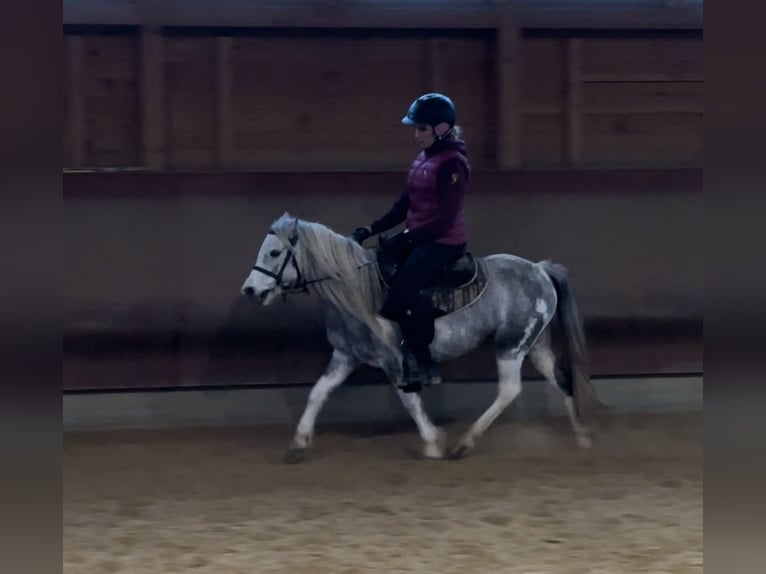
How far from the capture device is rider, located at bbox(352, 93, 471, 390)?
22.9 feet

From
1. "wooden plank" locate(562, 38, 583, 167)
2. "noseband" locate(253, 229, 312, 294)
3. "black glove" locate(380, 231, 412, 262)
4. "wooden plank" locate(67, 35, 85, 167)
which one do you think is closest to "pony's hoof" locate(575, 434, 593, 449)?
"black glove" locate(380, 231, 412, 262)

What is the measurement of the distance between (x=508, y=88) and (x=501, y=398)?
254 centimetres

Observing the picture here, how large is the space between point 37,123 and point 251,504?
3651mm

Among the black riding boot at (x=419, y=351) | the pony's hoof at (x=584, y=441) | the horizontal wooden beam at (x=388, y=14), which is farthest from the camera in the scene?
the horizontal wooden beam at (x=388, y=14)

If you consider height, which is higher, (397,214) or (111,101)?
(111,101)

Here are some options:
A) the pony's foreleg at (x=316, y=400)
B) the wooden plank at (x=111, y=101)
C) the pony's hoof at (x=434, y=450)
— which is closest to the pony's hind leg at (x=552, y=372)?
the pony's hoof at (x=434, y=450)

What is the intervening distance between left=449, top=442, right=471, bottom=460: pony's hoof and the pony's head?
1400 mm

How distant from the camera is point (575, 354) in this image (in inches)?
290

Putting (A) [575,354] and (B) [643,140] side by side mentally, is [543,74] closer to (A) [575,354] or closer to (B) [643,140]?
(B) [643,140]

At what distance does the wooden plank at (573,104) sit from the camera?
8.71 metres

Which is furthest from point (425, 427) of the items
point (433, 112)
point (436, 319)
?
point (433, 112)

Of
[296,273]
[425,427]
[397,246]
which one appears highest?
[397,246]

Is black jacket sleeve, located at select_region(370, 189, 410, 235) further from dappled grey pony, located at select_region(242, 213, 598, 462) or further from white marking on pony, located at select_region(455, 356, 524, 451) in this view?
white marking on pony, located at select_region(455, 356, 524, 451)

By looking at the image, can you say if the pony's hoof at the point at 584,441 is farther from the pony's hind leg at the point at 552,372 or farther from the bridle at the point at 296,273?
the bridle at the point at 296,273
